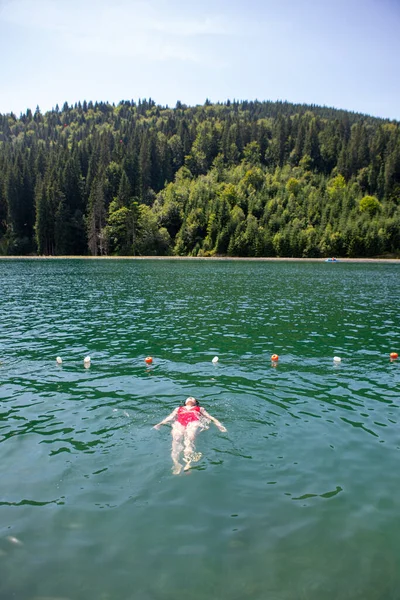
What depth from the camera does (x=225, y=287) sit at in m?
55.6

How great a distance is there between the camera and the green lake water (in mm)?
7988

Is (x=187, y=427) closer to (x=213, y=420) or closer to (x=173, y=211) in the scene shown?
(x=213, y=420)

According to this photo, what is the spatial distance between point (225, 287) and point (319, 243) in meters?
96.2

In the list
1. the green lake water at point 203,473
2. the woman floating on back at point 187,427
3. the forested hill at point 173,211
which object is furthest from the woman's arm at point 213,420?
the forested hill at point 173,211

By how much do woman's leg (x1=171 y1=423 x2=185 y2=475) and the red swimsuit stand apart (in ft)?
0.62

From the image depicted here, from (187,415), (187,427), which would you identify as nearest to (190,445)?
(187,427)

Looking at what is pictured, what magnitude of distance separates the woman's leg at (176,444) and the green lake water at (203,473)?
9.4 inches

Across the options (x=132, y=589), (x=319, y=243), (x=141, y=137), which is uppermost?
(x=141, y=137)

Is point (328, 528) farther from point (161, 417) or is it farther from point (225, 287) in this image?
point (225, 287)

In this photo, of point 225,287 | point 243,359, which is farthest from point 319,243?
point 243,359

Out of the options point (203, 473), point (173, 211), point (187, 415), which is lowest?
point (203, 473)

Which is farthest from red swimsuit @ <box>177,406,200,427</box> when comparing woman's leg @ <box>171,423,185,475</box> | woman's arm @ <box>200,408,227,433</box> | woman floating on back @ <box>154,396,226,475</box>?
woman's arm @ <box>200,408,227,433</box>

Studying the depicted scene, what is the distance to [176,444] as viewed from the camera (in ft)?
42.3

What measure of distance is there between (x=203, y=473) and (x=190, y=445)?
4.89ft
